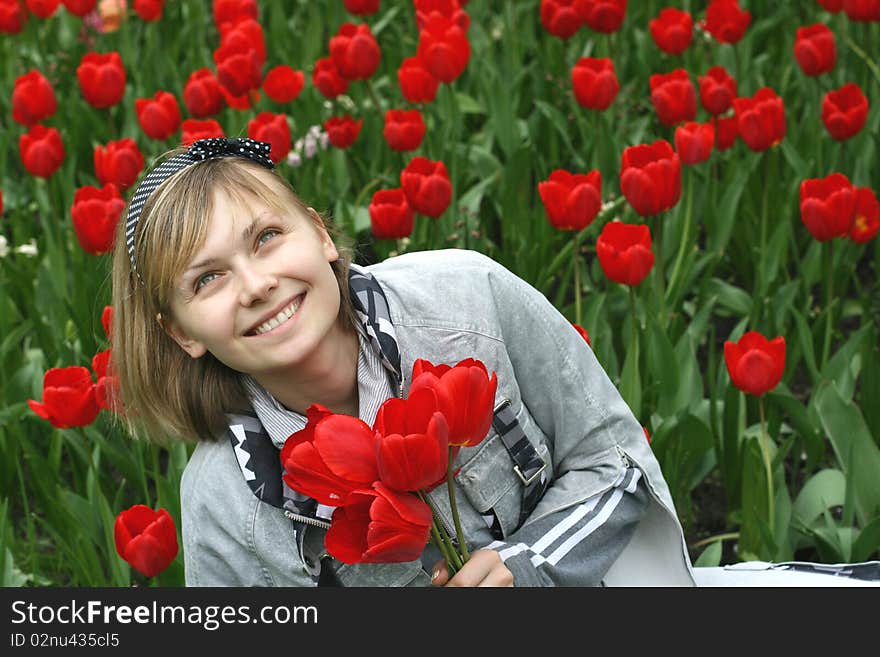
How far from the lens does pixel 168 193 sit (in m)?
1.67

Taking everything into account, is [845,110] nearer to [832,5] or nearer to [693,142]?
[693,142]

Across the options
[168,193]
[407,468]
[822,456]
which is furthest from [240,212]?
[822,456]

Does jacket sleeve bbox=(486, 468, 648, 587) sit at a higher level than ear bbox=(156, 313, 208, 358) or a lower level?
lower

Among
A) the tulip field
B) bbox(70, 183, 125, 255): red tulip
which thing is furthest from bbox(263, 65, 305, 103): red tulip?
bbox(70, 183, 125, 255): red tulip

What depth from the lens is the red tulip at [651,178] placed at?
2.44m

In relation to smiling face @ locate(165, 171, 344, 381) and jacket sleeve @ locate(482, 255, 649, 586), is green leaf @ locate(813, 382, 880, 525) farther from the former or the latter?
smiling face @ locate(165, 171, 344, 381)

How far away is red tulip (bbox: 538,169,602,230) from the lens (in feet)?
8.13

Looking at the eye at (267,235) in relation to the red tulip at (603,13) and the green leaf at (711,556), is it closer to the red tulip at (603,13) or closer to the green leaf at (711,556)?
the green leaf at (711,556)

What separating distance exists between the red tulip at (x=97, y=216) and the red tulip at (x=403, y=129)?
0.66 m

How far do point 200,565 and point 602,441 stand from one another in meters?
0.58

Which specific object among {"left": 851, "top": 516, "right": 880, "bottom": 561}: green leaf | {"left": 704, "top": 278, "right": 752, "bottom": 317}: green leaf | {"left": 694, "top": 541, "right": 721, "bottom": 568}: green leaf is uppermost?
{"left": 704, "top": 278, "right": 752, "bottom": 317}: green leaf

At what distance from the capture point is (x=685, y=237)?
289 centimetres

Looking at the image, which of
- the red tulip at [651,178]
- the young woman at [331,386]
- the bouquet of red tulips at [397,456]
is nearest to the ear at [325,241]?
the young woman at [331,386]

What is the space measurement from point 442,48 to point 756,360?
138cm
